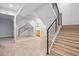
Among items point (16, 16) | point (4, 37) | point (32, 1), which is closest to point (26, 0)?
point (32, 1)

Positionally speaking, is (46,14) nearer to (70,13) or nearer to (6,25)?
(70,13)

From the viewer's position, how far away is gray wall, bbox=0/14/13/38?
7.14 ft

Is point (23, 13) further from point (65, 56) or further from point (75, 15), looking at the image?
point (65, 56)

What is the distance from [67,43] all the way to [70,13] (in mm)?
488

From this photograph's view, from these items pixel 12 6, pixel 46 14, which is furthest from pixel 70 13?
pixel 12 6

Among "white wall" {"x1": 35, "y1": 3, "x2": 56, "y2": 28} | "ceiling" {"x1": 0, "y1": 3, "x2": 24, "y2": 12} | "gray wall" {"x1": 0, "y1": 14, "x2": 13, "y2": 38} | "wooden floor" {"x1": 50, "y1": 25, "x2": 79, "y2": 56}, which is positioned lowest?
"wooden floor" {"x1": 50, "y1": 25, "x2": 79, "y2": 56}

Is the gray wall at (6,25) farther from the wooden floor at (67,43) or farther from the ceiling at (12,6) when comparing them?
the wooden floor at (67,43)

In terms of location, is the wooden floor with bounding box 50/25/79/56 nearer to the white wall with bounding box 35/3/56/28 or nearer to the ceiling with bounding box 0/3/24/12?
the white wall with bounding box 35/3/56/28

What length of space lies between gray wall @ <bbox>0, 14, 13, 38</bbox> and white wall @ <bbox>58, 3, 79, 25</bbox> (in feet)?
2.83

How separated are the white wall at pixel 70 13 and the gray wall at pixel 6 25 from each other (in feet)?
2.83

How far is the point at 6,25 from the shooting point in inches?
86.4

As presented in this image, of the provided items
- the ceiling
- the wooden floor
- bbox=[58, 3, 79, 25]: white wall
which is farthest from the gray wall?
bbox=[58, 3, 79, 25]: white wall

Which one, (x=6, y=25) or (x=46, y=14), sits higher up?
(x=46, y=14)

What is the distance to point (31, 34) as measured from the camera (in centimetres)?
221
